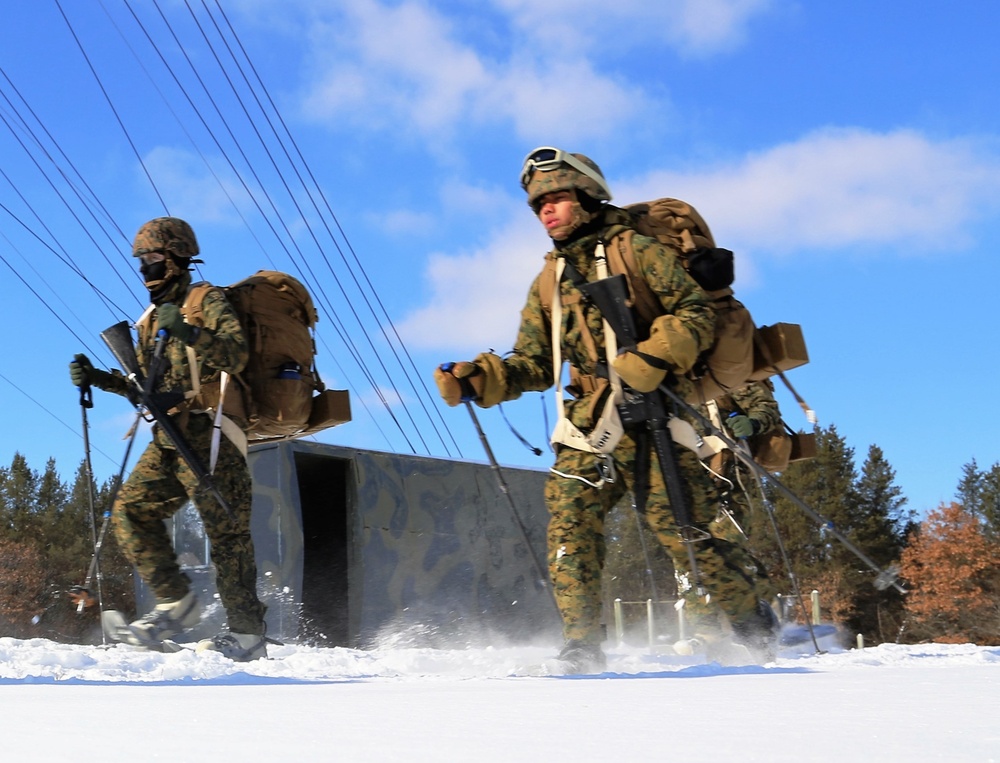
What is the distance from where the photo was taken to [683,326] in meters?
4.82

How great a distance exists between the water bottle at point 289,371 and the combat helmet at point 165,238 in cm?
77

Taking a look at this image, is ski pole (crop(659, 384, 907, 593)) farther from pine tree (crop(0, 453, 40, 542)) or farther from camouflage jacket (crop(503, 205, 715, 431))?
pine tree (crop(0, 453, 40, 542))

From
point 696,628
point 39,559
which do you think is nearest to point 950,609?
point 39,559

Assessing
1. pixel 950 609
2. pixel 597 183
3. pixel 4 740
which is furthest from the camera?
pixel 950 609

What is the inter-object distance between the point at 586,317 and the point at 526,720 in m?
2.83

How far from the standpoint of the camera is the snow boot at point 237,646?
6.14 metres

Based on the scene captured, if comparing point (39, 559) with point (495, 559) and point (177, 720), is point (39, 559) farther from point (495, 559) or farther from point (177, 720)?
point (177, 720)

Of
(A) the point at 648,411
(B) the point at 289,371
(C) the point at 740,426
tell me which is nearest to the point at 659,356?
(A) the point at 648,411

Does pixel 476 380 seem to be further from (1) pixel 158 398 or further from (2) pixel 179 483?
(2) pixel 179 483

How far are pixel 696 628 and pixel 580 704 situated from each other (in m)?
3.64

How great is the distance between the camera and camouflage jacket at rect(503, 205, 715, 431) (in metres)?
4.91

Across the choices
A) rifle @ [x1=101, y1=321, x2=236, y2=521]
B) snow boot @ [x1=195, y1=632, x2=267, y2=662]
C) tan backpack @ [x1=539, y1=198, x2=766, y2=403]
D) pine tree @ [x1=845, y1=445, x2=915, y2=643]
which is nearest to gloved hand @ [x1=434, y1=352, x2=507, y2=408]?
tan backpack @ [x1=539, y1=198, x2=766, y2=403]

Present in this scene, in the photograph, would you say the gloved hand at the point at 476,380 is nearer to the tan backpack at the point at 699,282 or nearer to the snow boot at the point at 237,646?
the tan backpack at the point at 699,282

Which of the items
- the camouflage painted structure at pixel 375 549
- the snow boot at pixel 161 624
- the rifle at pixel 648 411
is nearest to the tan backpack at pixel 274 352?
the snow boot at pixel 161 624
